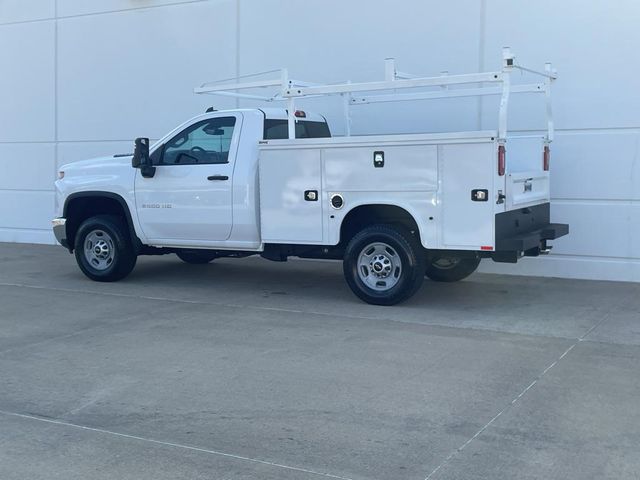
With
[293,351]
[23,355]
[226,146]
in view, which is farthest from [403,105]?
[23,355]

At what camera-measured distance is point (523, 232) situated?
9.34 metres

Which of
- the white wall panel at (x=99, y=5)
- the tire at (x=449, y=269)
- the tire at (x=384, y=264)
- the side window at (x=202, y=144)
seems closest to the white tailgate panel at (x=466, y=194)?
the tire at (x=384, y=264)

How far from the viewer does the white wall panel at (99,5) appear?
1491cm

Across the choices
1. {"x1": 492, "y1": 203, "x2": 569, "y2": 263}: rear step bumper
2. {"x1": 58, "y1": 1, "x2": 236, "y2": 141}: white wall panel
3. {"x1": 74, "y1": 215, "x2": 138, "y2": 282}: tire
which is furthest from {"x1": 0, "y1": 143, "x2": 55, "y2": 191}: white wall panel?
{"x1": 492, "y1": 203, "x2": 569, "y2": 263}: rear step bumper

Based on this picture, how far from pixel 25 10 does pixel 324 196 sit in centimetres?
985

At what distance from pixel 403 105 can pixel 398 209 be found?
11.8 ft

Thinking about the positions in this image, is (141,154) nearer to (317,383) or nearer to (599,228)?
(317,383)

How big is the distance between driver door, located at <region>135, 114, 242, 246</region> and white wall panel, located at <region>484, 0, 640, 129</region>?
406cm

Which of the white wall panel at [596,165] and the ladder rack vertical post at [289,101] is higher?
the ladder rack vertical post at [289,101]

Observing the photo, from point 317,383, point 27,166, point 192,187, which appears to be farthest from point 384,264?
point 27,166

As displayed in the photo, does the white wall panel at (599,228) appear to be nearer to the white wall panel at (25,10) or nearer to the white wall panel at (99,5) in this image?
the white wall panel at (99,5)

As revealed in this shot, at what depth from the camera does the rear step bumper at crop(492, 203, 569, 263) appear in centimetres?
877

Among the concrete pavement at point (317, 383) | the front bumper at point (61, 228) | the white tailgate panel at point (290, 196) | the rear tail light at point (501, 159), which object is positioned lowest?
the concrete pavement at point (317, 383)

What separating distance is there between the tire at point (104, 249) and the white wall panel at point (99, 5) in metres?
5.14
